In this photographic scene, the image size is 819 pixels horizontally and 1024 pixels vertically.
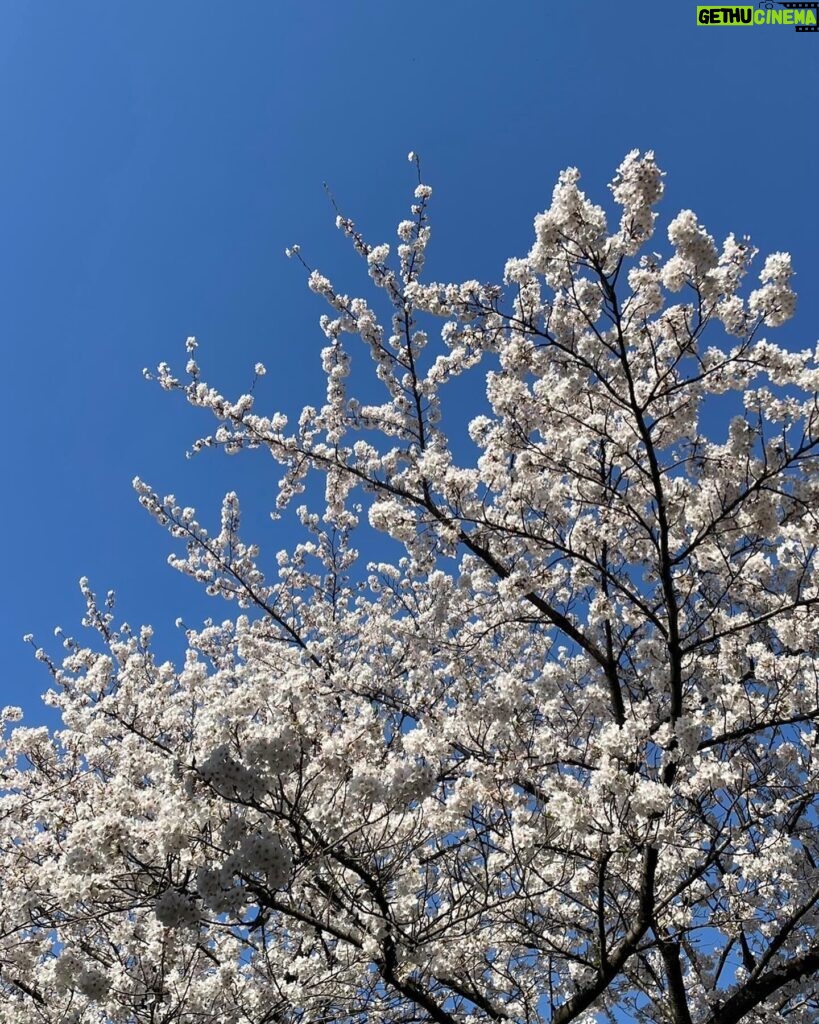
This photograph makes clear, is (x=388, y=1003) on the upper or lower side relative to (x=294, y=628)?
lower

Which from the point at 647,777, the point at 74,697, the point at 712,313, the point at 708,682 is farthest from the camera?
the point at 74,697

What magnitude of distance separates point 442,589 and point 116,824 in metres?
5.82

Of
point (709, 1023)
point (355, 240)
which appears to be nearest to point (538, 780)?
point (709, 1023)

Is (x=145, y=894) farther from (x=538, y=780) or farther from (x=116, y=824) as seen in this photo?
(x=538, y=780)

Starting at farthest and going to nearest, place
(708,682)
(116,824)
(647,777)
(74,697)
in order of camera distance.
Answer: (74,697) → (708,682) → (647,777) → (116,824)

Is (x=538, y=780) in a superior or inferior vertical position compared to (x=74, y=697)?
inferior

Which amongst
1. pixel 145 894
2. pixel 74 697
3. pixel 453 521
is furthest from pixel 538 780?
pixel 74 697

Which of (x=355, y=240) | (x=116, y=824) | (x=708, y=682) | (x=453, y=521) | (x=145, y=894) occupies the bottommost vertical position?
(x=145, y=894)

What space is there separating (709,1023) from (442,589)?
17.9 feet

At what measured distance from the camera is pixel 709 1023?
5691mm

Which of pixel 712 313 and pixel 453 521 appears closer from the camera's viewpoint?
pixel 712 313

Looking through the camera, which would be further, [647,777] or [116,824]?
[647,777]

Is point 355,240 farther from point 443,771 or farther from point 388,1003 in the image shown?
point 388,1003

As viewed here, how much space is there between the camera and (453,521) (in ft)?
22.5
